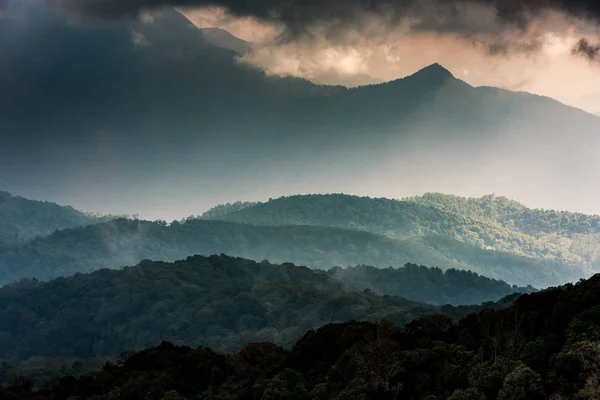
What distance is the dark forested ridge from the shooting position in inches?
2992

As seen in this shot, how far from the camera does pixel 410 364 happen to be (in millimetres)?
91812

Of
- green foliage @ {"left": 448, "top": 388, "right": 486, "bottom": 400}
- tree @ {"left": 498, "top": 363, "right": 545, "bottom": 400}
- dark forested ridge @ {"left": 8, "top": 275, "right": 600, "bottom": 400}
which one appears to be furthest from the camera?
green foliage @ {"left": 448, "top": 388, "right": 486, "bottom": 400}

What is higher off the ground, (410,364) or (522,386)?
(410,364)

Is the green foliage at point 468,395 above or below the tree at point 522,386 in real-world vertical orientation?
below

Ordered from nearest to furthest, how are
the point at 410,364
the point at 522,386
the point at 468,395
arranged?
the point at 522,386, the point at 468,395, the point at 410,364

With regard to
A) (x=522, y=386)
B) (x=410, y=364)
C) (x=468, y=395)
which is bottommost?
(x=468, y=395)

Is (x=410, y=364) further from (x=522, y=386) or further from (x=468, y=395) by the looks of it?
(x=522, y=386)

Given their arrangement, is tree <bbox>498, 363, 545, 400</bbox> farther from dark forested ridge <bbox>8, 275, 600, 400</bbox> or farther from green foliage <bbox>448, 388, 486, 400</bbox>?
green foliage <bbox>448, 388, 486, 400</bbox>

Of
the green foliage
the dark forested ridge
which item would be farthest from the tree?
the green foliage

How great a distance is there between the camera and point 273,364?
11500 centimetres

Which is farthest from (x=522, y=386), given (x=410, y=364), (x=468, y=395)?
(x=410, y=364)

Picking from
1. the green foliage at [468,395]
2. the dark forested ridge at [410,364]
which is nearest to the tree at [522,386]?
the dark forested ridge at [410,364]

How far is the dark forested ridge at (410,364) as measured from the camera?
249ft

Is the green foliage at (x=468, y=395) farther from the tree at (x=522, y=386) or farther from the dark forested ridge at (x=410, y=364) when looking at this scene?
the tree at (x=522, y=386)
